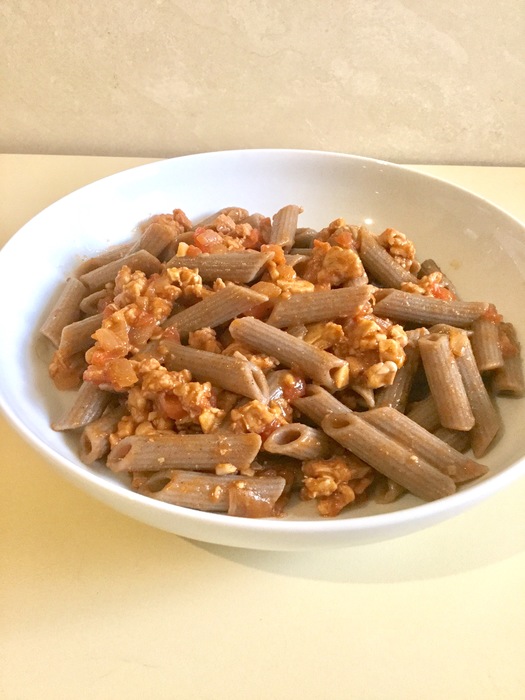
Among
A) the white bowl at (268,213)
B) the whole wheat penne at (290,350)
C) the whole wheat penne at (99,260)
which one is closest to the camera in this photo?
the white bowl at (268,213)

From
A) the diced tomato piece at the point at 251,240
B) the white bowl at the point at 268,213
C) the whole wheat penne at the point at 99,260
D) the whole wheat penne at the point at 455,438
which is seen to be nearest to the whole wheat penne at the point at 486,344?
the white bowl at the point at 268,213

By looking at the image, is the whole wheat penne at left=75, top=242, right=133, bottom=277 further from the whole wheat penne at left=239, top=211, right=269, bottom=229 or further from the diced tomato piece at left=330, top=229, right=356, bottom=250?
the diced tomato piece at left=330, top=229, right=356, bottom=250

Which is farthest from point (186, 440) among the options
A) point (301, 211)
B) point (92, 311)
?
point (301, 211)

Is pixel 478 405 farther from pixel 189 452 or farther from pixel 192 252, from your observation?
pixel 192 252

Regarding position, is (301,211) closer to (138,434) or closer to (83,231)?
(83,231)

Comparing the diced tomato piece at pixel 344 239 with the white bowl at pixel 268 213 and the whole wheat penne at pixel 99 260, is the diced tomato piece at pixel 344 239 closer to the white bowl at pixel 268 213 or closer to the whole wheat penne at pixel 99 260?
the white bowl at pixel 268 213

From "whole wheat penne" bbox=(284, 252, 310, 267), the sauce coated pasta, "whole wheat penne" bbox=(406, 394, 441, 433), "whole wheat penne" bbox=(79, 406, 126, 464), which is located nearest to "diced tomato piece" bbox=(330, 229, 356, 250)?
the sauce coated pasta

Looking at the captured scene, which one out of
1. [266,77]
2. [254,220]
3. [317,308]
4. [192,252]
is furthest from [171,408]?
[266,77]
